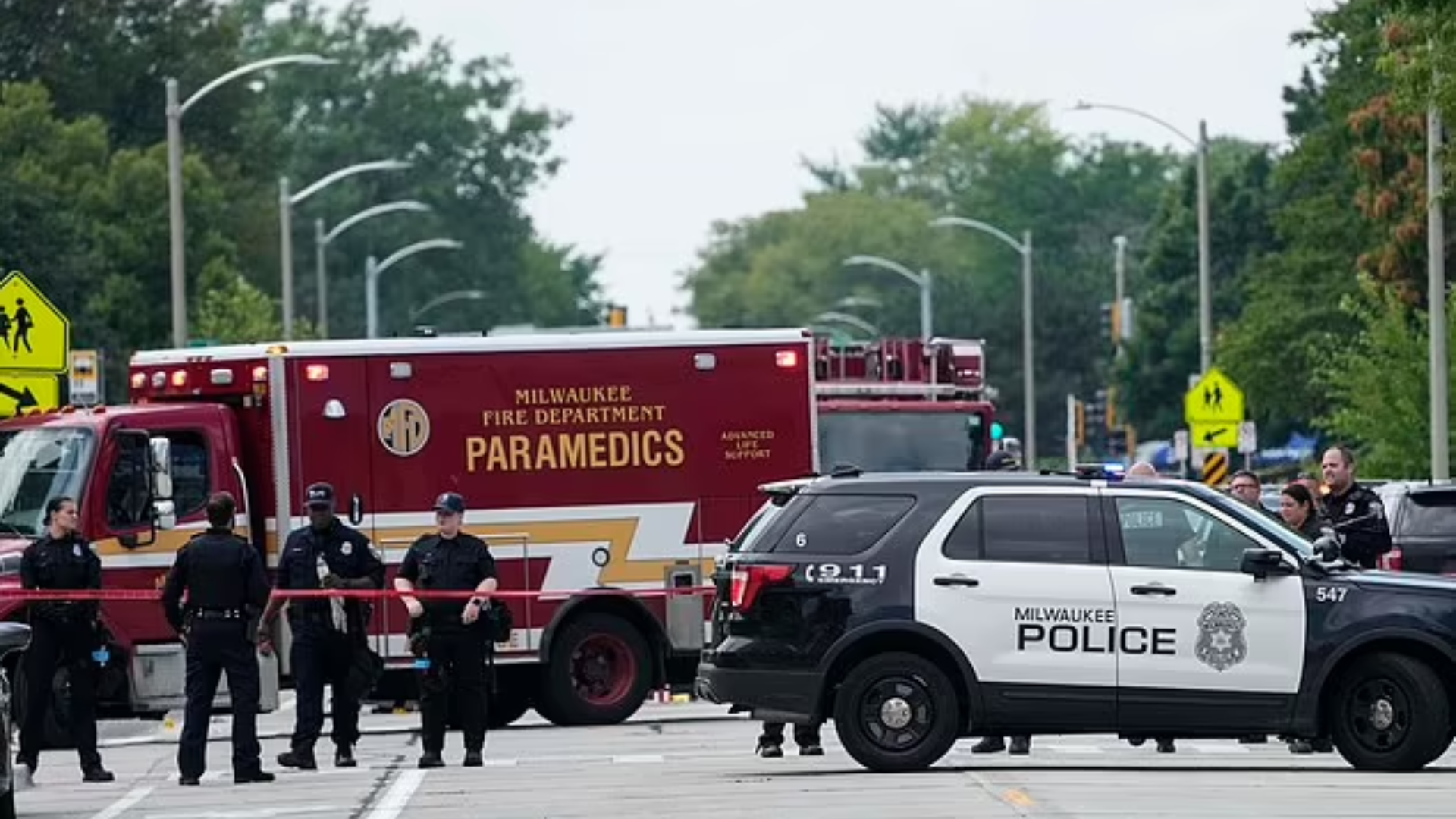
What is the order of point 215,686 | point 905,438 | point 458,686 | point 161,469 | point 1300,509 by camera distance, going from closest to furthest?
point 215,686 → point 458,686 → point 1300,509 → point 161,469 → point 905,438

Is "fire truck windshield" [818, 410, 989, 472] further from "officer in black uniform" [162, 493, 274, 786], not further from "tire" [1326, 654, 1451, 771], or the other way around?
"tire" [1326, 654, 1451, 771]

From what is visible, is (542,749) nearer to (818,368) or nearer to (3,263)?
(818,368)

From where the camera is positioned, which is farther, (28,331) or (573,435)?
(28,331)

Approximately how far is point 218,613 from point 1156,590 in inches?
229

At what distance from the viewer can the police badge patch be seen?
20.2 m

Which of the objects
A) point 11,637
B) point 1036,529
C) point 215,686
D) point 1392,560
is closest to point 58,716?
point 215,686

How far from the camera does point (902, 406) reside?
34.8 m

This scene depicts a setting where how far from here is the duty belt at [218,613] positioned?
22.2 metres

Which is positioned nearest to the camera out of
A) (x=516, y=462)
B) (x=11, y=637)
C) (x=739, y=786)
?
(x=11, y=637)

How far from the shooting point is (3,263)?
63062 millimetres

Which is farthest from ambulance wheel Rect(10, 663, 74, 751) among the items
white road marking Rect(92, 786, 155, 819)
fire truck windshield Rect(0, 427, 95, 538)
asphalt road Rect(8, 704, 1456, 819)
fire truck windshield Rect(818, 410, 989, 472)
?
Answer: fire truck windshield Rect(818, 410, 989, 472)

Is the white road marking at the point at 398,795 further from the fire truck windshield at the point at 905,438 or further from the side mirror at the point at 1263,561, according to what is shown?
the fire truck windshield at the point at 905,438

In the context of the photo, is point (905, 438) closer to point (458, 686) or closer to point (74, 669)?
point (458, 686)

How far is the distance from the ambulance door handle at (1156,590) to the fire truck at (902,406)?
13911mm
